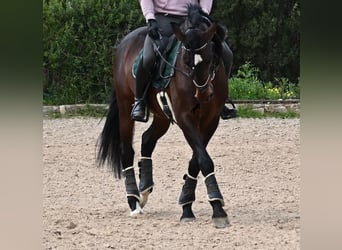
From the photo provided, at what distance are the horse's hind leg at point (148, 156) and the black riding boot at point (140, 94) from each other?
483 millimetres

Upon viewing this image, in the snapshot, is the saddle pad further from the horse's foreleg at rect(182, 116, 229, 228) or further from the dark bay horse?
the horse's foreleg at rect(182, 116, 229, 228)

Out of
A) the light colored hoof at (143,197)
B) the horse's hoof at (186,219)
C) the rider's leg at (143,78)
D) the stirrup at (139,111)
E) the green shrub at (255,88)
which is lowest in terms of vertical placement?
the green shrub at (255,88)

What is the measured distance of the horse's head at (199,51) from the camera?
448 cm

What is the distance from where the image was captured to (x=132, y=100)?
18.6ft

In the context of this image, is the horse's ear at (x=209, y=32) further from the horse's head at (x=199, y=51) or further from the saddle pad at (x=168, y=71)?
the saddle pad at (x=168, y=71)

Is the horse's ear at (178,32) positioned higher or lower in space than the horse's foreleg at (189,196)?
higher

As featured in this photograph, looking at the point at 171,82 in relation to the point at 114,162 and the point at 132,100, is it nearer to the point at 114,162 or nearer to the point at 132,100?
the point at 132,100

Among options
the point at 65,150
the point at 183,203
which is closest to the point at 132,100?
the point at 183,203

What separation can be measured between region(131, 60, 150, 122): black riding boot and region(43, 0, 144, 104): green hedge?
7943 millimetres

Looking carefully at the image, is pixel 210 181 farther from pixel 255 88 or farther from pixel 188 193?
pixel 255 88

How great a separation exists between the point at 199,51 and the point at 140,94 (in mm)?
828

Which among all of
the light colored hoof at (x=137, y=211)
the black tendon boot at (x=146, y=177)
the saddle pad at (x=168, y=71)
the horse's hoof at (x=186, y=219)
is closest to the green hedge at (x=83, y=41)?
the black tendon boot at (x=146, y=177)

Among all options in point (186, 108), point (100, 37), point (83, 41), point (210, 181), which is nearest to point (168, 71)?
point (186, 108)
